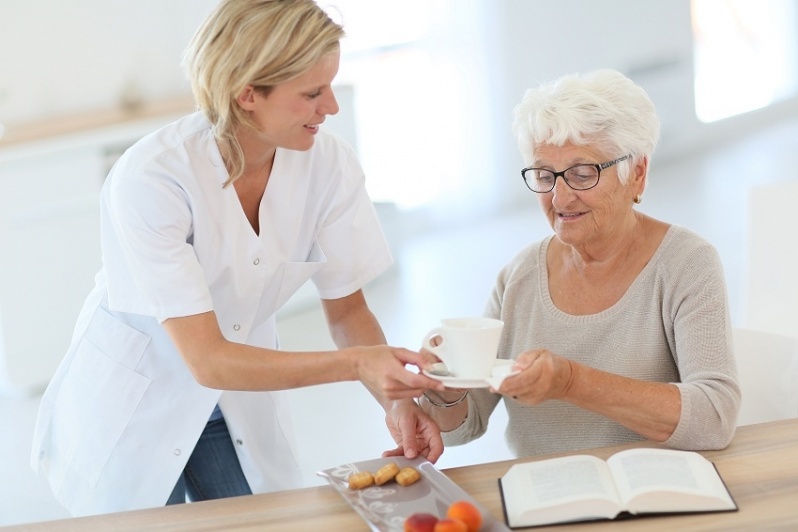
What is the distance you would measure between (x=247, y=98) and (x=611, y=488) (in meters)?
Result: 0.83

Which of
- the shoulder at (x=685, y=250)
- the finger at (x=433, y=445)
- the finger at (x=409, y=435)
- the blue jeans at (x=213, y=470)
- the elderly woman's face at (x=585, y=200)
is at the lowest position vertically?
the blue jeans at (x=213, y=470)

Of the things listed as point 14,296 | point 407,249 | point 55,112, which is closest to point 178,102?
point 55,112

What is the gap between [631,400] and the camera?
156 cm

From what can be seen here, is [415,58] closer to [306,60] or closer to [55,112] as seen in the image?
[55,112]

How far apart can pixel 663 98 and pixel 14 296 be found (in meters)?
4.93

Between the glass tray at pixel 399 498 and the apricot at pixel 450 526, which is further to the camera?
the glass tray at pixel 399 498

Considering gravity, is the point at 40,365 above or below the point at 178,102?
below

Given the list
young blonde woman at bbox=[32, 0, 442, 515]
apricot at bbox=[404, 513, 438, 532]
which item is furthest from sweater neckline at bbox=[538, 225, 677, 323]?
apricot at bbox=[404, 513, 438, 532]

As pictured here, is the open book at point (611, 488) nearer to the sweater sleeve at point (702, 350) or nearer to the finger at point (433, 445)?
the sweater sleeve at point (702, 350)

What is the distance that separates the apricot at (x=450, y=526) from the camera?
1210 millimetres

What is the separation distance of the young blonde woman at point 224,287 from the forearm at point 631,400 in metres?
0.25

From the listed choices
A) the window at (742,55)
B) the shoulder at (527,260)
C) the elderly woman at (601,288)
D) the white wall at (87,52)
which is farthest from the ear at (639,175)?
the window at (742,55)

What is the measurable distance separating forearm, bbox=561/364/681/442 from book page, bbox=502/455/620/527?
12 centimetres

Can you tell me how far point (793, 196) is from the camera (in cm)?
244
